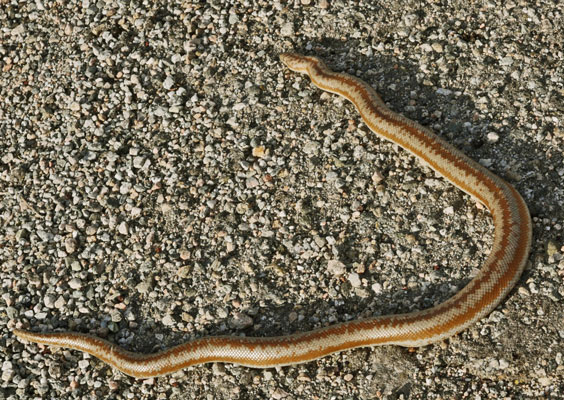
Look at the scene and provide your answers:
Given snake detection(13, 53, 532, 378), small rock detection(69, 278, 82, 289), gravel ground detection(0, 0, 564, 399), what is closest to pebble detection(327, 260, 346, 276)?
gravel ground detection(0, 0, 564, 399)

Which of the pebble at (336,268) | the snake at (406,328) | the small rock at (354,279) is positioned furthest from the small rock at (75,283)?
the small rock at (354,279)

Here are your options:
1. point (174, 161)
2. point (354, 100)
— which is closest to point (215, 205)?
point (174, 161)

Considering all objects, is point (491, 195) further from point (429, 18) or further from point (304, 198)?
point (429, 18)

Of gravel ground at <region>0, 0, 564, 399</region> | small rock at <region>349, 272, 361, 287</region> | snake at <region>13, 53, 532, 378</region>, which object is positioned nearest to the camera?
snake at <region>13, 53, 532, 378</region>

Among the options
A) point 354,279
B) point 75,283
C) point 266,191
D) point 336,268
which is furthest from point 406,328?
point 75,283

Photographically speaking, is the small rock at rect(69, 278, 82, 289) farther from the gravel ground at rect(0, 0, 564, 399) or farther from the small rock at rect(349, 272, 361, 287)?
the small rock at rect(349, 272, 361, 287)
